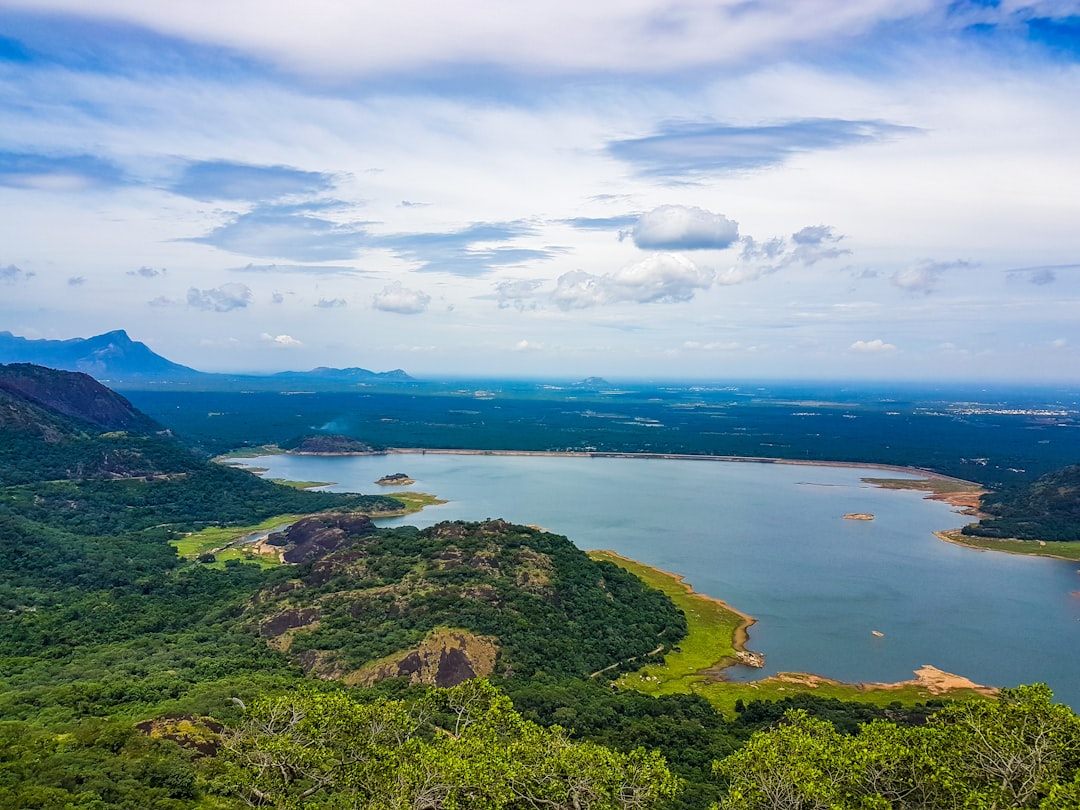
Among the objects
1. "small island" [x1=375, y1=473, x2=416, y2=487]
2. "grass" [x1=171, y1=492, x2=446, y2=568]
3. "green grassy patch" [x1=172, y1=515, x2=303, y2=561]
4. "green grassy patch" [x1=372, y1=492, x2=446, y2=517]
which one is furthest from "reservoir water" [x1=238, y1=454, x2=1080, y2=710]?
"green grassy patch" [x1=172, y1=515, x2=303, y2=561]

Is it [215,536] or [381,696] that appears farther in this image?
[215,536]

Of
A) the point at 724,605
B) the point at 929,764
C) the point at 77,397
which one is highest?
the point at 77,397

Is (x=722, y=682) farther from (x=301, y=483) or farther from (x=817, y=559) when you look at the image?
(x=301, y=483)

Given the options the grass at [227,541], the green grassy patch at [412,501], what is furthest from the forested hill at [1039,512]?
the grass at [227,541]

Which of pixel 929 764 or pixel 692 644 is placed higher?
pixel 929 764

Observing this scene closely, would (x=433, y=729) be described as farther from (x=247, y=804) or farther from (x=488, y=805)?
(x=488, y=805)

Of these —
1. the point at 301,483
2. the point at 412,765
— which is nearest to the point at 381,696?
the point at 412,765

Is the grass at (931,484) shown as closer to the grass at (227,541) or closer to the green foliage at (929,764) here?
the grass at (227,541)
